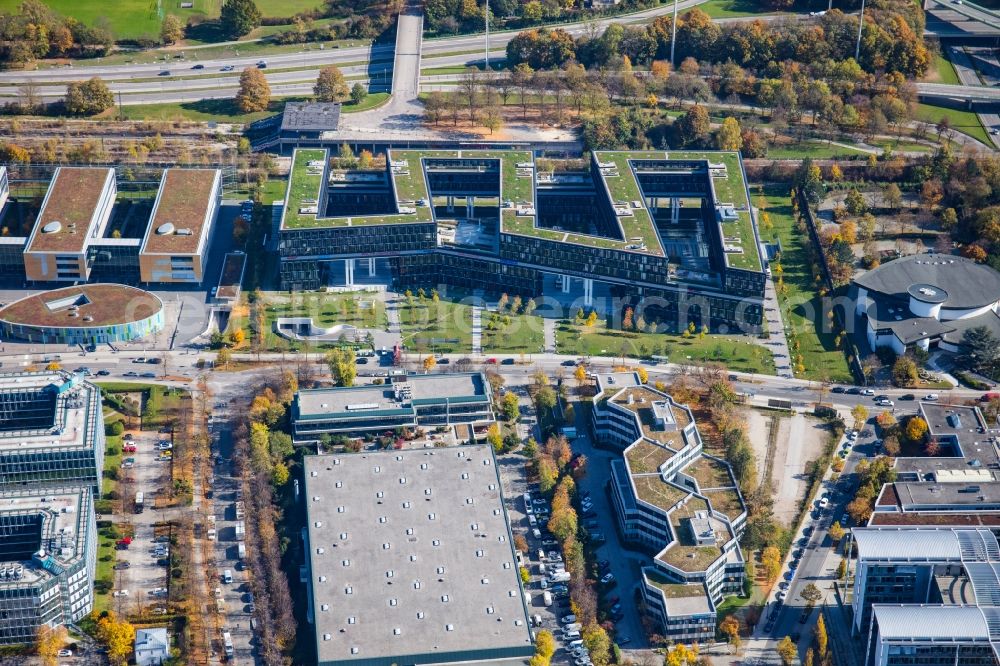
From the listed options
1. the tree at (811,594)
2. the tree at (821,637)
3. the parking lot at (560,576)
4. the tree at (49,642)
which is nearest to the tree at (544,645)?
the parking lot at (560,576)

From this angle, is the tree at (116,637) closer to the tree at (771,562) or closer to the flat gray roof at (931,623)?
the tree at (771,562)

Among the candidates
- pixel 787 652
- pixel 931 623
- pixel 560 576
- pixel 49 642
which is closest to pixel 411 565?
pixel 560 576

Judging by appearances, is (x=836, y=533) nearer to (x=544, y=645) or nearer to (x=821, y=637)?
(x=821, y=637)

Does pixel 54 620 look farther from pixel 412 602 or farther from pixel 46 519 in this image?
pixel 412 602

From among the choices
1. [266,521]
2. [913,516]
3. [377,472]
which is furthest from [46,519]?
[913,516]

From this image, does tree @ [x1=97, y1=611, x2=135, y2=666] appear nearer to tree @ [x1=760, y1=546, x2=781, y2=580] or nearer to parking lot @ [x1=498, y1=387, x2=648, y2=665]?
parking lot @ [x1=498, y1=387, x2=648, y2=665]
